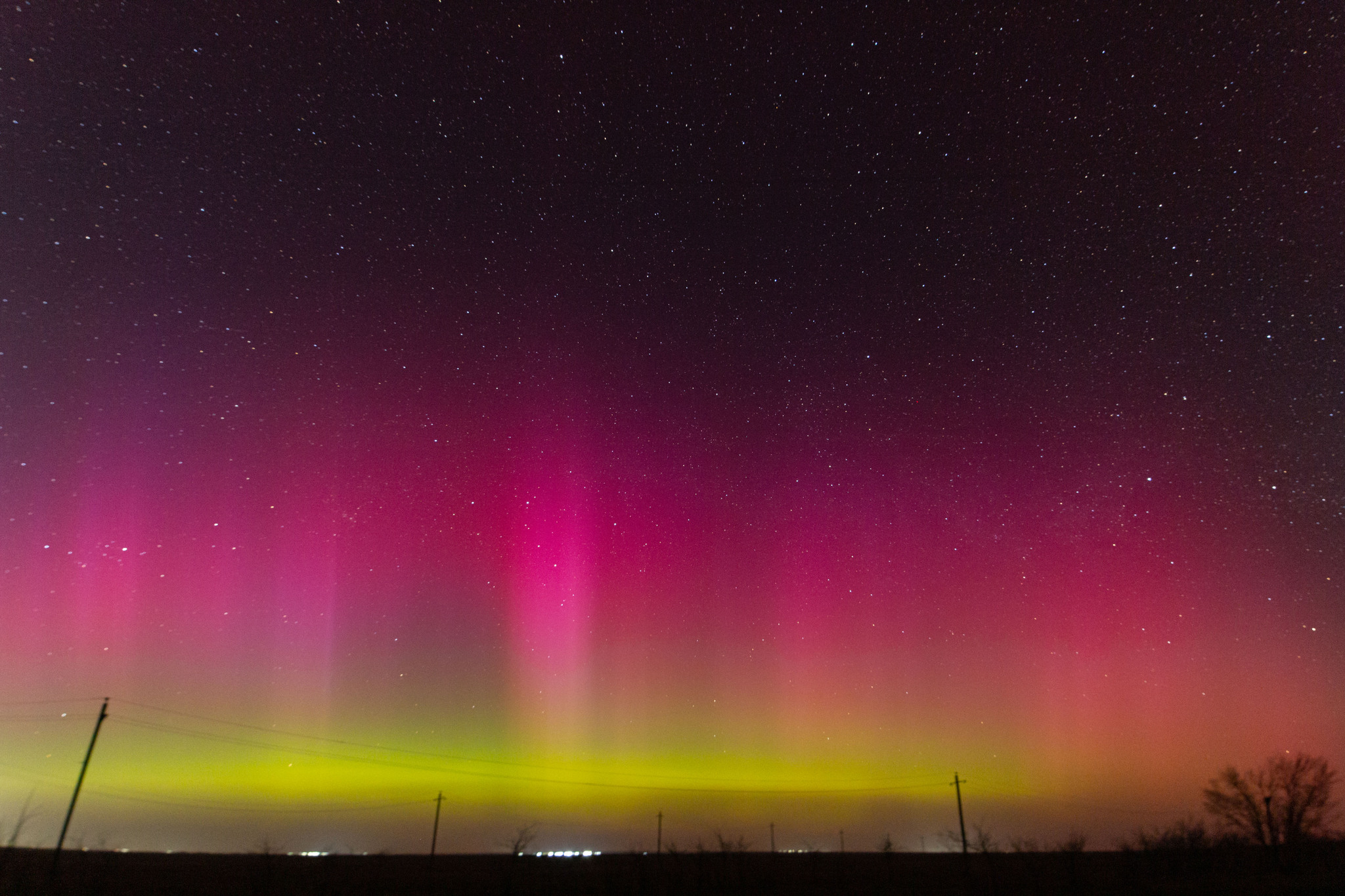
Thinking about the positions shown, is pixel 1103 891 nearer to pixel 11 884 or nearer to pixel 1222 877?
pixel 1222 877

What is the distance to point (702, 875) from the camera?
59.9m

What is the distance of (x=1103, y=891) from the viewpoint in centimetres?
4925

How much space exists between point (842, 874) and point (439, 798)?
127 ft

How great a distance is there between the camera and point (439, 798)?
80625mm

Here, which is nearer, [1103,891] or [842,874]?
[1103,891]

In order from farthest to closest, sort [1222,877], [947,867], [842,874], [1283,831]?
[947,867]
[1283,831]
[842,874]
[1222,877]

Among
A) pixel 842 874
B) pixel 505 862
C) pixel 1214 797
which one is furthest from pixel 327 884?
pixel 1214 797

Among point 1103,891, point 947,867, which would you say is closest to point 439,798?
point 947,867

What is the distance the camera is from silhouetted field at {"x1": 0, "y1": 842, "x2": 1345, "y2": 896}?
165 feet

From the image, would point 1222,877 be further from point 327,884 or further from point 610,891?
point 327,884

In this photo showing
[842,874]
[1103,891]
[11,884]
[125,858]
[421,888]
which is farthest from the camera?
[125,858]

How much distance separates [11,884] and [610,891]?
101 ft

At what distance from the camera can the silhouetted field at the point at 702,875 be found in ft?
165

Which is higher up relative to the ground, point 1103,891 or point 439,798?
point 439,798
